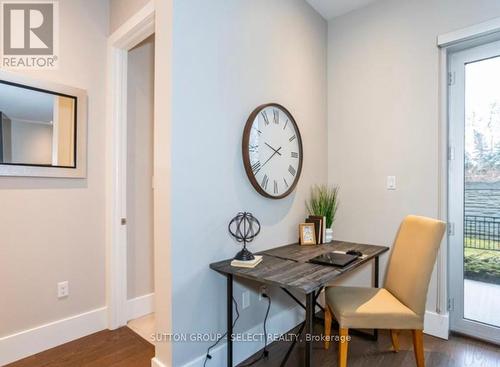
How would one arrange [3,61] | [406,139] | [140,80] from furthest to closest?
[140,80]
[406,139]
[3,61]

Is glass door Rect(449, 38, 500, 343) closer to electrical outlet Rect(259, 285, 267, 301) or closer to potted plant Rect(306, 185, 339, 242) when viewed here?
potted plant Rect(306, 185, 339, 242)

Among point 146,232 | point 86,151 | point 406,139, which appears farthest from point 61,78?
point 406,139

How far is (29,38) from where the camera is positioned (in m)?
2.03

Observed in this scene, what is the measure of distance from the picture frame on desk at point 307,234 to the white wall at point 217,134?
9 centimetres

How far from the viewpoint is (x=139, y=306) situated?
8.27 feet

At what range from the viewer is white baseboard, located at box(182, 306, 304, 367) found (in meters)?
1.74

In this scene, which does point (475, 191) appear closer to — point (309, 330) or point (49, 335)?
point (309, 330)

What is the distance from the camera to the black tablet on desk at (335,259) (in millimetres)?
1745

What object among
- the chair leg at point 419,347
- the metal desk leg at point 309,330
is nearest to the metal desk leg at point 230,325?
the metal desk leg at point 309,330

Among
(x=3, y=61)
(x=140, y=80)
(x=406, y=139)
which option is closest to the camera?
(x=3, y=61)

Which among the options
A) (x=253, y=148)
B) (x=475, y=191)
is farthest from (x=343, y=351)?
(x=475, y=191)

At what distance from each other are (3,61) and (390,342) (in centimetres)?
340

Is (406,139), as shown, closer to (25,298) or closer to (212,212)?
(212,212)

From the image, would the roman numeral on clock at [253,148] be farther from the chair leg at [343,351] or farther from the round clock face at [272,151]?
the chair leg at [343,351]
